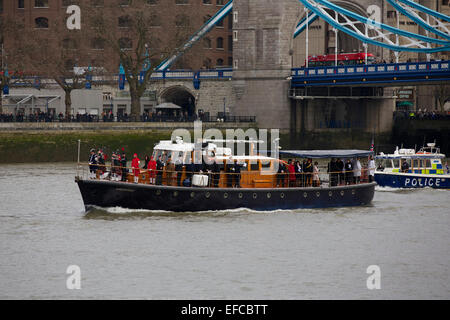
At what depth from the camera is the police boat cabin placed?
109ft

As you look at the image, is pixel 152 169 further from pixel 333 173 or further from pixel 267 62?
pixel 267 62

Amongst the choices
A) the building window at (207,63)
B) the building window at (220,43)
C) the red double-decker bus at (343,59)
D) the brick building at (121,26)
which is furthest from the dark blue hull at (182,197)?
the building window at (220,43)

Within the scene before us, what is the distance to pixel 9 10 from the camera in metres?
98.4

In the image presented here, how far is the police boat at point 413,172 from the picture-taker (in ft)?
145

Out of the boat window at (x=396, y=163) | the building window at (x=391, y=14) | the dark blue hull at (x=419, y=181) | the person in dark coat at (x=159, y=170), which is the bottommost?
the dark blue hull at (x=419, y=181)

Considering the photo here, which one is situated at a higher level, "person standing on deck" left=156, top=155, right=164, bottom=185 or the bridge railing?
the bridge railing

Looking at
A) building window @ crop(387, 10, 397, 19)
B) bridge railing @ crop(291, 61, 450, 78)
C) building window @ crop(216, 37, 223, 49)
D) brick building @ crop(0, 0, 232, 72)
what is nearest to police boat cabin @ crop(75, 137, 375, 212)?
bridge railing @ crop(291, 61, 450, 78)

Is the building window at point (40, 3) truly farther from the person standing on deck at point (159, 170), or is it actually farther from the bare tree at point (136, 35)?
the person standing on deck at point (159, 170)

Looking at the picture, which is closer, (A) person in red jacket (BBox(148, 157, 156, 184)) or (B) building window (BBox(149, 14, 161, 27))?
(A) person in red jacket (BBox(148, 157, 156, 184))

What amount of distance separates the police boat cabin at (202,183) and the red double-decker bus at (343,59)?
40898 mm

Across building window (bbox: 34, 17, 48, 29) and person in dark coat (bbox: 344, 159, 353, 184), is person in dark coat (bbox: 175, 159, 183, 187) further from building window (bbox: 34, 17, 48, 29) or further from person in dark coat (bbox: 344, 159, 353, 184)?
building window (bbox: 34, 17, 48, 29)

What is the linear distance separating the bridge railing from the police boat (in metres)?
20.2

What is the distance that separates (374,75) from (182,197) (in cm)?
3741

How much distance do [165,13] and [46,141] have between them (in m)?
22.3
